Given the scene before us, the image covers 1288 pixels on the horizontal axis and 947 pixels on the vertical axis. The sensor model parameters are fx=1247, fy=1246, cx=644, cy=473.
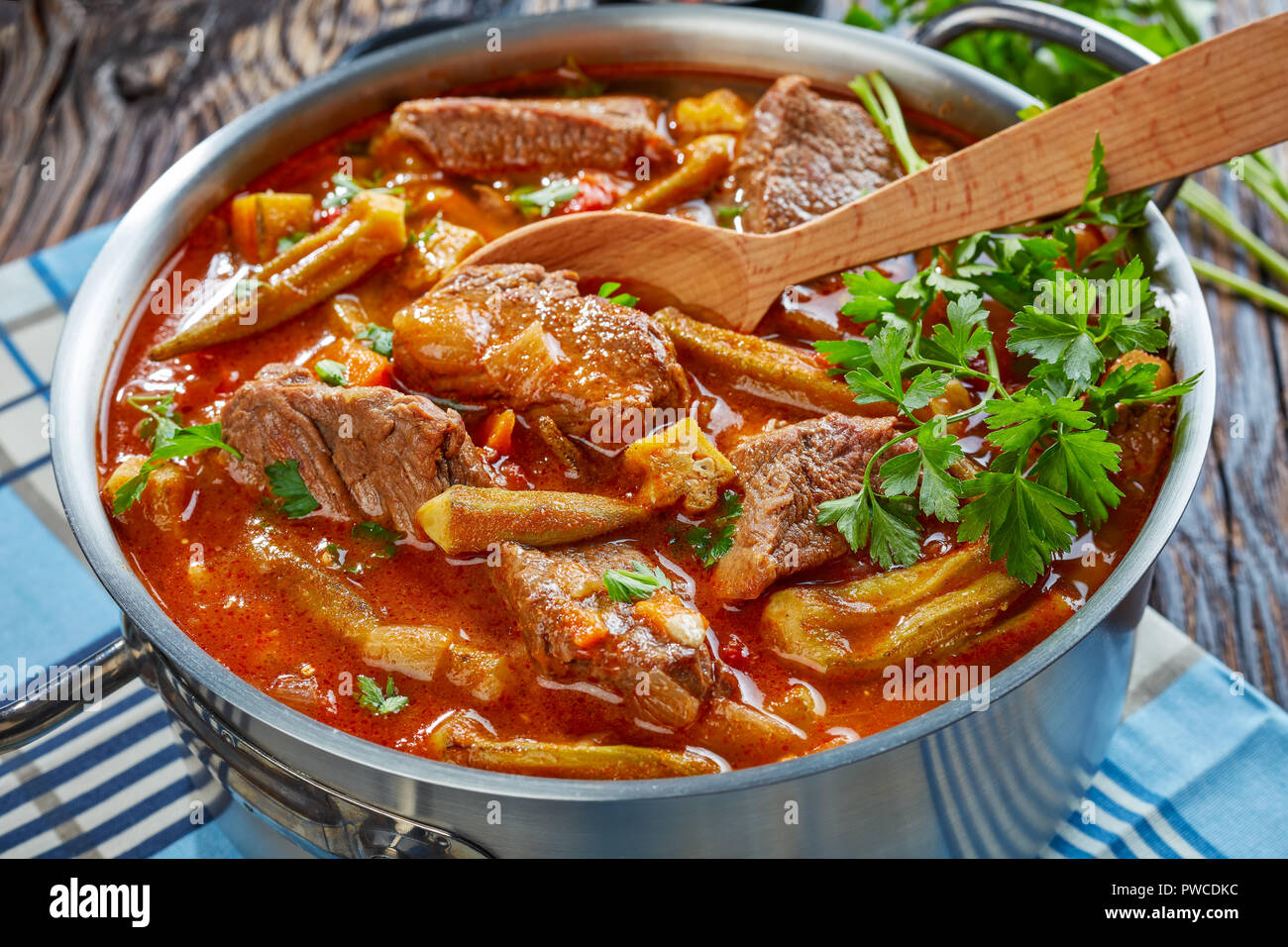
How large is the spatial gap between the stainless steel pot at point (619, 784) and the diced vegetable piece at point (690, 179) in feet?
2.30

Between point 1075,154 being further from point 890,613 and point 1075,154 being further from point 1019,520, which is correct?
point 890,613

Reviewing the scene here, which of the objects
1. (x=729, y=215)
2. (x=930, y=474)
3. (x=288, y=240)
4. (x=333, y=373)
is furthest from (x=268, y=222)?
(x=930, y=474)

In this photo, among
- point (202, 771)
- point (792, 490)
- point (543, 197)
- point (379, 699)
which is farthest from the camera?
point (543, 197)

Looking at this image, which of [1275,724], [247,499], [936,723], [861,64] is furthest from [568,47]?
[1275,724]

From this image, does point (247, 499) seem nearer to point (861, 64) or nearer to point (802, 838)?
point (802, 838)

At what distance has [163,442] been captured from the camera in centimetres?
255

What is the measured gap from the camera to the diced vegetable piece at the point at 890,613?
229cm

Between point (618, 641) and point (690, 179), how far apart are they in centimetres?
140

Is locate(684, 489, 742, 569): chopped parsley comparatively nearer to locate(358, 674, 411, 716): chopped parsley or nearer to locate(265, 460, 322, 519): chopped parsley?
locate(358, 674, 411, 716): chopped parsley

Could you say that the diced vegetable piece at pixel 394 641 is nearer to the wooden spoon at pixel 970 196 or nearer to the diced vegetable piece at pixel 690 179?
the wooden spoon at pixel 970 196

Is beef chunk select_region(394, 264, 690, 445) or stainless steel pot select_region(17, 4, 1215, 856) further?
beef chunk select_region(394, 264, 690, 445)

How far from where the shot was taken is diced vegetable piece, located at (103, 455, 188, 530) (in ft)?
8.23

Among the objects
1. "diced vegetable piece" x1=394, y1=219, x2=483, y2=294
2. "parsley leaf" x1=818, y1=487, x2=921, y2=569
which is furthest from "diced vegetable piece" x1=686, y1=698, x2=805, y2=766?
"diced vegetable piece" x1=394, y1=219, x2=483, y2=294

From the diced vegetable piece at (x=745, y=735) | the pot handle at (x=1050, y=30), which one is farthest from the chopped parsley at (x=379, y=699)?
the pot handle at (x=1050, y=30)
